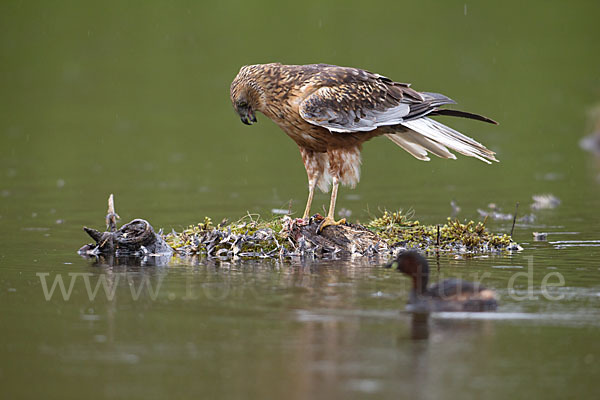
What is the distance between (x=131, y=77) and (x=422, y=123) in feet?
70.1

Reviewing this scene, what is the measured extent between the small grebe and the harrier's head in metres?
3.66

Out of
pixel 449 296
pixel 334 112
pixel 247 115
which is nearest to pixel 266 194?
pixel 247 115

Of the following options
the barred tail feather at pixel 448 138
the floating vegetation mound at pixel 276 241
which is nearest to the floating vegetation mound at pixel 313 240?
the floating vegetation mound at pixel 276 241

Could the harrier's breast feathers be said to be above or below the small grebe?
above

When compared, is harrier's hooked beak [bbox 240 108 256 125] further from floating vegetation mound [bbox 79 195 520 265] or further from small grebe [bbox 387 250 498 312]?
small grebe [bbox 387 250 498 312]

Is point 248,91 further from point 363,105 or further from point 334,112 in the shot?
point 363,105

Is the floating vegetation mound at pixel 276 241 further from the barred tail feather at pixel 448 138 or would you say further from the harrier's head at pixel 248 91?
the harrier's head at pixel 248 91

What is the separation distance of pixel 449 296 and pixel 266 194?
28.1 feet

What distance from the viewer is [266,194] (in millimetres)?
16453

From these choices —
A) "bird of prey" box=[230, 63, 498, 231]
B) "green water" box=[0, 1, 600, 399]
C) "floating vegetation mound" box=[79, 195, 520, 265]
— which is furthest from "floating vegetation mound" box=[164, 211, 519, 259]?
"green water" box=[0, 1, 600, 399]

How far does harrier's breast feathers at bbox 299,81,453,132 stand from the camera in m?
11.0

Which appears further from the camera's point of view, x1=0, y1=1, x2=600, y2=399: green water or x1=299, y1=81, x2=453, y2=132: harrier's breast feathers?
x1=299, y1=81, x2=453, y2=132: harrier's breast feathers

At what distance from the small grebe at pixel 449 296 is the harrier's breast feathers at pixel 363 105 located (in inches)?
123

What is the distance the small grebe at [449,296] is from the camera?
8.03m
